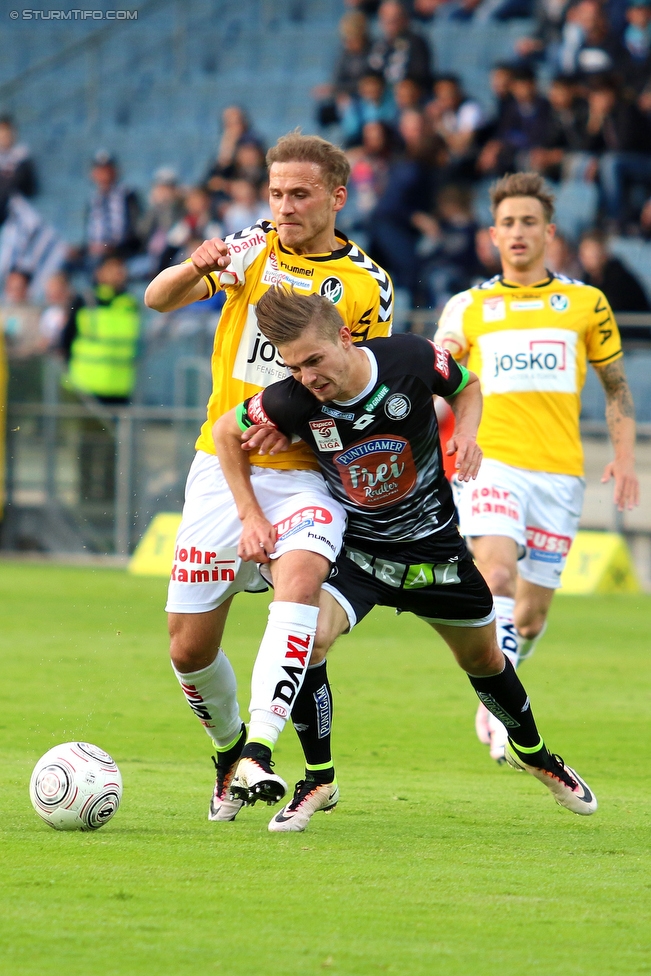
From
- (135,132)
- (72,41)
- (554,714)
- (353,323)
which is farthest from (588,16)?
(353,323)

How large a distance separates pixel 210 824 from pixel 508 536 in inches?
109

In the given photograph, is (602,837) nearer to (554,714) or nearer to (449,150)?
(554,714)

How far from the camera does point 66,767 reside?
487 centimetres

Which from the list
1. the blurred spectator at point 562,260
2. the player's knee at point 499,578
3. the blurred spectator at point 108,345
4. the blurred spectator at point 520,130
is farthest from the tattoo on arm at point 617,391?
the blurred spectator at point 520,130

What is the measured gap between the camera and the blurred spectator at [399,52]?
1852cm

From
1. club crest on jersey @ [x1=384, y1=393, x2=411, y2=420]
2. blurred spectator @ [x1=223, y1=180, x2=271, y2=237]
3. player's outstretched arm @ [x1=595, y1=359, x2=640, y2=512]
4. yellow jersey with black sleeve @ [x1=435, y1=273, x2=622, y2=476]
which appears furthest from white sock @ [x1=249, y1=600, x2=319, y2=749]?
blurred spectator @ [x1=223, y1=180, x2=271, y2=237]

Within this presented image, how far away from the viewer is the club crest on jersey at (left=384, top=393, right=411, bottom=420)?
4.96 metres

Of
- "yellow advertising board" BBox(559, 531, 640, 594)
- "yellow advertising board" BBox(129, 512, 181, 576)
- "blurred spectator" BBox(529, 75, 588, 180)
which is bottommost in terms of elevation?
"yellow advertising board" BBox(129, 512, 181, 576)

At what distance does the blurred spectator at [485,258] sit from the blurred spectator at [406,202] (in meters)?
0.85

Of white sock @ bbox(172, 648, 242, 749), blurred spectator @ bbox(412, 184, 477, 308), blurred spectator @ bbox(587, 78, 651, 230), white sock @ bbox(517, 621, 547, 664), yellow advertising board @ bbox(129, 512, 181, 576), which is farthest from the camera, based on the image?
blurred spectator @ bbox(587, 78, 651, 230)

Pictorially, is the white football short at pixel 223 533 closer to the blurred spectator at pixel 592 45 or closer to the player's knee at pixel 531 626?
the player's knee at pixel 531 626

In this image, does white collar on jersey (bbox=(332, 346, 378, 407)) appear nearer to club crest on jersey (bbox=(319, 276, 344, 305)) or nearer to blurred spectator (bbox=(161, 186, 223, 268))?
club crest on jersey (bbox=(319, 276, 344, 305))

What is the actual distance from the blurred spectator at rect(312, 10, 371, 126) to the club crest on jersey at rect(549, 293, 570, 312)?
12.1 meters

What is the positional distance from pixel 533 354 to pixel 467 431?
8.54 feet
